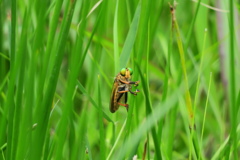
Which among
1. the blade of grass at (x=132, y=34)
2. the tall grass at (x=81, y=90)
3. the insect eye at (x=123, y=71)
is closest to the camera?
the tall grass at (x=81, y=90)

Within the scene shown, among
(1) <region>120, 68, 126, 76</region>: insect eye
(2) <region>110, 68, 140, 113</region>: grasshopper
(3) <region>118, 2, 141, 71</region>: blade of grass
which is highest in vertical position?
(3) <region>118, 2, 141, 71</region>: blade of grass

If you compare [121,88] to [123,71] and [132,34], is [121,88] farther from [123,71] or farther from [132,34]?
[132,34]

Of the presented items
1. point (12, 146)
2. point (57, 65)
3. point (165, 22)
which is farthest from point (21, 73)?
point (165, 22)

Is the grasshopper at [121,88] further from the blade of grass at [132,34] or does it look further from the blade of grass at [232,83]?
the blade of grass at [232,83]

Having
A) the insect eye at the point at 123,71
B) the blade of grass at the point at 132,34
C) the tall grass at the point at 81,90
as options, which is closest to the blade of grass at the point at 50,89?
the tall grass at the point at 81,90

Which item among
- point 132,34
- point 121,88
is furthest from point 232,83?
point 121,88

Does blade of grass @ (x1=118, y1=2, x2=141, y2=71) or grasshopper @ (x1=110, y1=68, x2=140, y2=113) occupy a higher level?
blade of grass @ (x1=118, y1=2, x2=141, y2=71)

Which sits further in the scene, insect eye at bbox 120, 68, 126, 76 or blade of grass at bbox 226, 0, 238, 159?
insect eye at bbox 120, 68, 126, 76

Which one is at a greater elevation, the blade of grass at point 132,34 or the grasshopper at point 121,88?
the blade of grass at point 132,34

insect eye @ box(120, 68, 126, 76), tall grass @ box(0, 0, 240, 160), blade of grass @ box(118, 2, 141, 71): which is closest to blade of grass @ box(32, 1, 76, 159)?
tall grass @ box(0, 0, 240, 160)

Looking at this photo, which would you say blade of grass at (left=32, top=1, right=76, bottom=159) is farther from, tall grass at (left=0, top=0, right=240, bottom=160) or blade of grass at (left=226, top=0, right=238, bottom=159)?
blade of grass at (left=226, top=0, right=238, bottom=159)

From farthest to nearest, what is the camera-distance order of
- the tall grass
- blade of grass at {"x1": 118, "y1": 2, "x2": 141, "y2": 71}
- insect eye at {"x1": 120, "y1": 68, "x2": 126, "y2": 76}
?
insect eye at {"x1": 120, "y1": 68, "x2": 126, "y2": 76} < blade of grass at {"x1": 118, "y1": 2, "x2": 141, "y2": 71} < the tall grass
